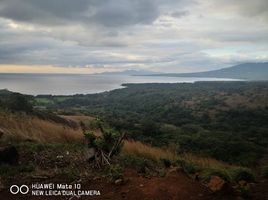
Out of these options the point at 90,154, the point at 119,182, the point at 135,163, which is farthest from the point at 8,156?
the point at 135,163

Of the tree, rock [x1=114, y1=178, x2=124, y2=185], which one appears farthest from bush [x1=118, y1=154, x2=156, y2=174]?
rock [x1=114, y1=178, x2=124, y2=185]

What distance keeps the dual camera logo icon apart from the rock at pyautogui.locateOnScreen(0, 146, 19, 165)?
117 centimetres

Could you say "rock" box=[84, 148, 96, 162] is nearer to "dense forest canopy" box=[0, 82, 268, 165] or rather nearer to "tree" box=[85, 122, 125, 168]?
"tree" box=[85, 122, 125, 168]

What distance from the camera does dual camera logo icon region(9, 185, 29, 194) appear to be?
5095 mm

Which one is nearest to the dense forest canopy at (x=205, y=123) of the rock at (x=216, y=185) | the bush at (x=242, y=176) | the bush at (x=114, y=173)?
the bush at (x=242, y=176)

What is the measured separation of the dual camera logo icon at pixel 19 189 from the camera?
5.09 meters

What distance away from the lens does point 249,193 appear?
16.9ft

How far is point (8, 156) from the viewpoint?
6.40 metres

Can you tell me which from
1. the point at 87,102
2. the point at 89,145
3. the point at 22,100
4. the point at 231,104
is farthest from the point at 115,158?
the point at 87,102

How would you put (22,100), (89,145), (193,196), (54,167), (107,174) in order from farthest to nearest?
(22,100) < (89,145) < (54,167) < (107,174) < (193,196)

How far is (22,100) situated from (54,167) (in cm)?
2198

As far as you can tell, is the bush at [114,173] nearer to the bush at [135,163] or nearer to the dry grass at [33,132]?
the bush at [135,163]

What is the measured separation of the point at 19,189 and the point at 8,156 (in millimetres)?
1401

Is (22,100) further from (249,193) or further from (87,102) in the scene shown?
(87,102)
